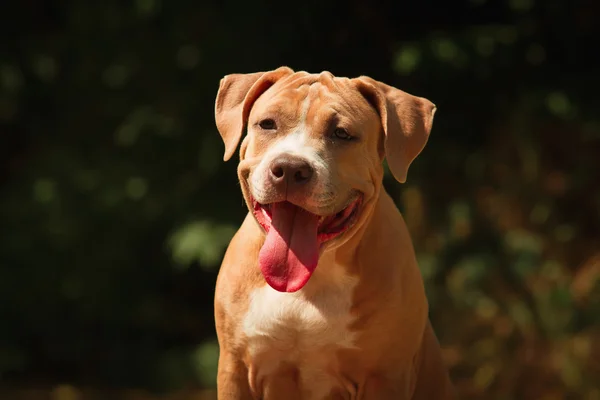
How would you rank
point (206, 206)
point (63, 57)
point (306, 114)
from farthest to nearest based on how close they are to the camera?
point (63, 57) → point (206, 206) → point (306, 114)

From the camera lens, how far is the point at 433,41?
247 inches

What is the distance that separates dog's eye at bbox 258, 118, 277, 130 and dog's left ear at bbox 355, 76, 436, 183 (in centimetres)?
36

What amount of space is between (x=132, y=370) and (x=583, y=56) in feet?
12.4

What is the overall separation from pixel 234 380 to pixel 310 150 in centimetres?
90

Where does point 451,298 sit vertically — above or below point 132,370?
above

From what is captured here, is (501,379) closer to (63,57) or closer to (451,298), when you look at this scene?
(451,298)

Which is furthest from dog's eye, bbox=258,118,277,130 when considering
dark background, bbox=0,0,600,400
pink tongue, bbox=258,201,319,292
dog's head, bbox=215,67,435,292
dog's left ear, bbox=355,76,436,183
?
dark background, bbox=0,0,600,400

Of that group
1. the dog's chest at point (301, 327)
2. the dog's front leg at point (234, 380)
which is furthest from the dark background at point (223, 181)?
the dog's chest at point (301, 327)

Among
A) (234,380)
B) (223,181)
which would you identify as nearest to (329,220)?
(234,380)

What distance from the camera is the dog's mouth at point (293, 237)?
3188 millimetres

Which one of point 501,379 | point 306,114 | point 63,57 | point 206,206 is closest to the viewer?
point 306,114

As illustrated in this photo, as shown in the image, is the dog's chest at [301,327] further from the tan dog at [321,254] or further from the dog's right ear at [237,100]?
the dog's right ear at [237,100]

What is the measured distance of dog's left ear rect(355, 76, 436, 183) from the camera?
3.35 metres

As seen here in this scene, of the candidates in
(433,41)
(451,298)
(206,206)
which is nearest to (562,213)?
(451,298)
